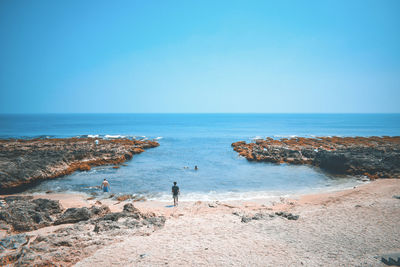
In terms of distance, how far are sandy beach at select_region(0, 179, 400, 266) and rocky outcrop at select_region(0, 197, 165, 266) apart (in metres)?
0.52

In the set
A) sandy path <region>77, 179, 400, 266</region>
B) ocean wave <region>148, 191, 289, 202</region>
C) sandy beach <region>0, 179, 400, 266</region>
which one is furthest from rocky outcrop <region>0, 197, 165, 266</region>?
ocean wave <region>148, 191, 289, 202</region>

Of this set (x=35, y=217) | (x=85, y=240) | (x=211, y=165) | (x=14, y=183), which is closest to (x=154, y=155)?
(x=211, y=165)

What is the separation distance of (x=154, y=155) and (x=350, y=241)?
32.3m

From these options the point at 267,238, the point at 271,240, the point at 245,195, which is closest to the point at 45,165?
the point at 245,195

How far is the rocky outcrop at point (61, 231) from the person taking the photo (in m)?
8.04

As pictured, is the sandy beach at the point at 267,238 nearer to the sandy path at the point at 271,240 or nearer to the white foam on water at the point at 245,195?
the sandy path at the point at 271,240

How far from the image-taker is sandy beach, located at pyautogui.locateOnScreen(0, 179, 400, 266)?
805 centimetres

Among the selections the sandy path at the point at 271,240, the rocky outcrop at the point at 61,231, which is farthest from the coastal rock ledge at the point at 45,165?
the sandy path at the point at 271,240

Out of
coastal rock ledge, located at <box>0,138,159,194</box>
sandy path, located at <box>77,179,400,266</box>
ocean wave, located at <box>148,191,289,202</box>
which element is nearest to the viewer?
sandy path, located at <box>77,179,400,266</box>

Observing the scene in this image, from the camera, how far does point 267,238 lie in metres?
9.81

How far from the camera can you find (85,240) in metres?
9.38

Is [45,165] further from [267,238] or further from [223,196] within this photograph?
[267,238]

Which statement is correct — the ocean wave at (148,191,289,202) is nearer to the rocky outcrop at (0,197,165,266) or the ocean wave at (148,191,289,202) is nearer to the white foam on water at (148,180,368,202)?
the white foam on water at (148,180,368,202)

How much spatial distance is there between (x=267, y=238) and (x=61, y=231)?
388 inches
